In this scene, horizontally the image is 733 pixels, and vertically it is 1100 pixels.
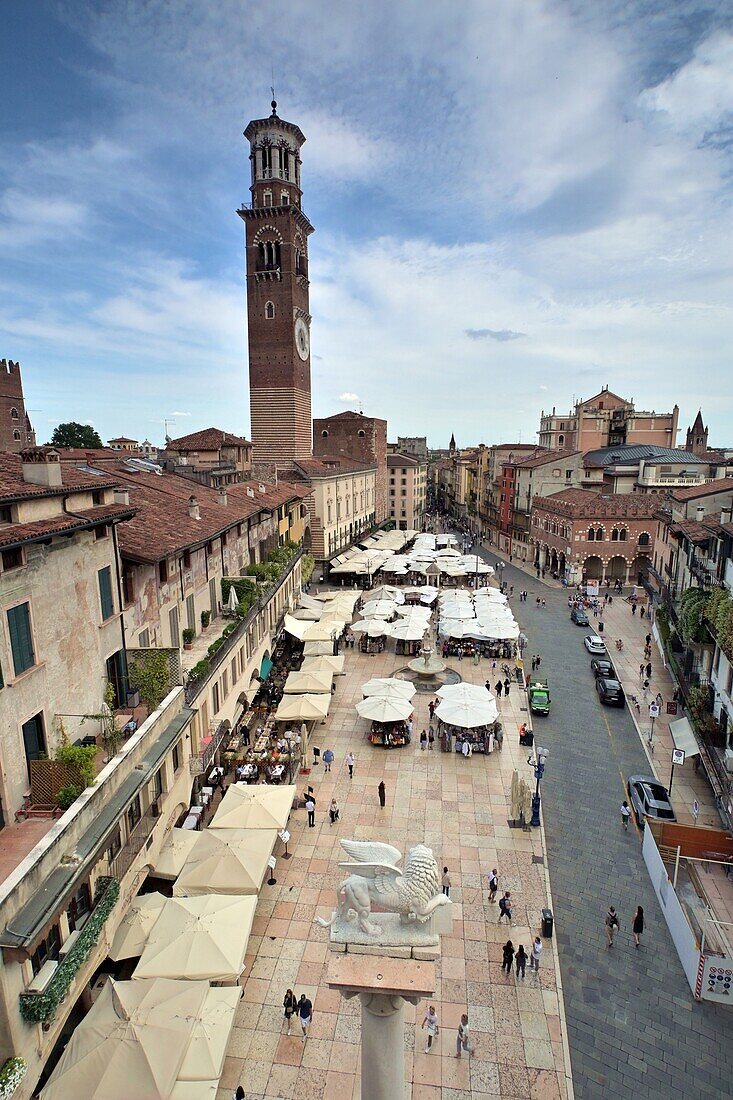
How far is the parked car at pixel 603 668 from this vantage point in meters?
35.6

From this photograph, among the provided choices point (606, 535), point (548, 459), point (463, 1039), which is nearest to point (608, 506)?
point (606, 535)

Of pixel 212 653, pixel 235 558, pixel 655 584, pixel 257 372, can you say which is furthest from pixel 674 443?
pixel 212 653

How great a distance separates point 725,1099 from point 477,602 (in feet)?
113

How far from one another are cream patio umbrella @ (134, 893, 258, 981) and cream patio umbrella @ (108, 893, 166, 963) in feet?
1.40

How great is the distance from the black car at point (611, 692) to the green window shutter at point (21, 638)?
28909 mm

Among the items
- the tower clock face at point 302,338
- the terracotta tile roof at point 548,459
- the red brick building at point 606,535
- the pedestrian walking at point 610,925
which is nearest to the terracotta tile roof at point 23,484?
the pedestrian walking at point 610,925

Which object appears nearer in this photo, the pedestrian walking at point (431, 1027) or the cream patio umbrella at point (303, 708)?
the pedestrian walking at point (431, 1027)

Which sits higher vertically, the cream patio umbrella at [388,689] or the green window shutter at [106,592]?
the green window shutter at [106,592]

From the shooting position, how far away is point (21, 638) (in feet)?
39.0

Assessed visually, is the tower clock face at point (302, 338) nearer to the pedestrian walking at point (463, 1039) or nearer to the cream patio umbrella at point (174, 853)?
the cream patio umbrella at point (174, 853)

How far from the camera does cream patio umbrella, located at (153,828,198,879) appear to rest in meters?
17.0

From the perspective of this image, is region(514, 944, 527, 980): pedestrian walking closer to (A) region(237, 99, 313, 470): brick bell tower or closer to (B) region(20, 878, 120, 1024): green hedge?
(B) region(20, 878, 120, 1024): green hedge

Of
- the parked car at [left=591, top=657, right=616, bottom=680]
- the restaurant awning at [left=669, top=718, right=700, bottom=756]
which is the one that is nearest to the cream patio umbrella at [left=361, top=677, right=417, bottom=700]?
the restaurant awning at [left=669, top=718, right=700, bottom=756]

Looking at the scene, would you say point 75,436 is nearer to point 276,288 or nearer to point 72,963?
point 276,288
